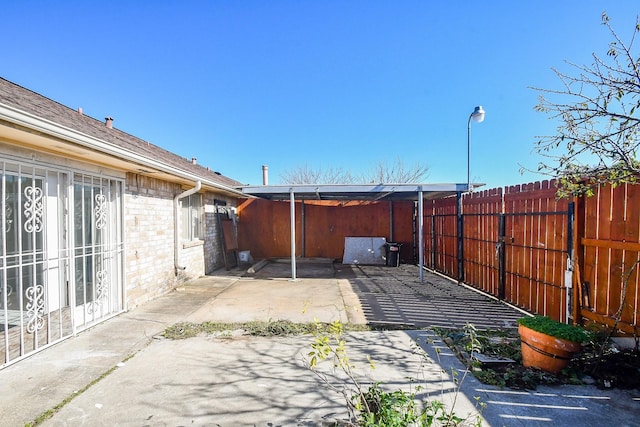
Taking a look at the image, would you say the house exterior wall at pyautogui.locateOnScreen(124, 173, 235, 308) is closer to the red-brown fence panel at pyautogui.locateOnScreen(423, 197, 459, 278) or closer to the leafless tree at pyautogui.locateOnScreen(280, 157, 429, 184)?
the red-brown fence panel at pyautogui.locateOnScreen(423, 197, 459, 278)

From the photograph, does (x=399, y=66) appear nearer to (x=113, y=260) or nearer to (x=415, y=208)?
(x=415, y=208)

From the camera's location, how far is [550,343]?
2.87 m

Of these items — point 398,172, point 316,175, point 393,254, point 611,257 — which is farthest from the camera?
point 316,175

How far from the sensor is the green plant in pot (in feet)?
9.29

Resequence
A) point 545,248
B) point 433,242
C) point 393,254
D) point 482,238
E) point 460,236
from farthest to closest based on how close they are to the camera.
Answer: point 393,254 < point 433,242 < point 460,236 < point 482,238 < point 545,248

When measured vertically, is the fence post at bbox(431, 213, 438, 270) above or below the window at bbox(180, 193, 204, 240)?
below

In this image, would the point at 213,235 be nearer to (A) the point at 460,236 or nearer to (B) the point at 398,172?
(A) the point at 460,236

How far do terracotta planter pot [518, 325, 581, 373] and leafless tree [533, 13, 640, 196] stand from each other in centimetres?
179

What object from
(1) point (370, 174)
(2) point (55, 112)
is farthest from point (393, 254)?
(1) point (370, 174)

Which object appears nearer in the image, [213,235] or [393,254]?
[213,235]

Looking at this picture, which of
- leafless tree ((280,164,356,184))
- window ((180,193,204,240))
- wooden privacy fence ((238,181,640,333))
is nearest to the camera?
wooden privacy fence ((238,181,640,333))

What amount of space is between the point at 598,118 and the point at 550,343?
7.88 ft

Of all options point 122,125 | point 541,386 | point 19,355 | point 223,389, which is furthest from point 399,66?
point 19,355

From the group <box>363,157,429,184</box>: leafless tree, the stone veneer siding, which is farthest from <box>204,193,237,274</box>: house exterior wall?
<box>363,157,429,184</box>: leafless tree
